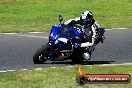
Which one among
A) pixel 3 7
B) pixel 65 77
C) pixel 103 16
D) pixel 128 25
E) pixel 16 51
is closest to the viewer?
Result: pixel 65 77

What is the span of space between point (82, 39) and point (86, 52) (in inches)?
16.3

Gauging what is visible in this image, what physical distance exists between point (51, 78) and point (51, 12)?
16719 mm

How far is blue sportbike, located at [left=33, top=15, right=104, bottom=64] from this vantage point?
13.7m

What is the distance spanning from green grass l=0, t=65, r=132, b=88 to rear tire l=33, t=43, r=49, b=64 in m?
1.01

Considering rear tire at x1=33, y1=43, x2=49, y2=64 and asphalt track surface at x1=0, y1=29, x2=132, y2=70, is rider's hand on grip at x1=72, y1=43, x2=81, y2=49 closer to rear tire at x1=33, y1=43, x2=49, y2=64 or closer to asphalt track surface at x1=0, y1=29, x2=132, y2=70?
asphalt track surface at x1=0, y1=29, x2=132, y2=70

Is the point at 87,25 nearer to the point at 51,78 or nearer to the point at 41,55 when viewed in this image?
the point at 41,55

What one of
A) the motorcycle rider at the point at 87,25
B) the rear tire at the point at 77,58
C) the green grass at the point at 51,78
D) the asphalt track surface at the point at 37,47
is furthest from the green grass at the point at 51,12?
the green grass at the point at 51,78

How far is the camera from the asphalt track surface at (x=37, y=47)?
14039mm

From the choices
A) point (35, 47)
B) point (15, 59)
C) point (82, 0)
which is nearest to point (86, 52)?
point (15, 59)

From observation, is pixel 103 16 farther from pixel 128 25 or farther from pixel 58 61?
pixel 58 61

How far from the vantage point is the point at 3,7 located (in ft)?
101

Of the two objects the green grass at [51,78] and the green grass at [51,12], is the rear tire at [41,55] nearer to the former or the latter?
the green grass at [51,78]

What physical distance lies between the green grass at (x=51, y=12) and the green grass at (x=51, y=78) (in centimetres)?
901

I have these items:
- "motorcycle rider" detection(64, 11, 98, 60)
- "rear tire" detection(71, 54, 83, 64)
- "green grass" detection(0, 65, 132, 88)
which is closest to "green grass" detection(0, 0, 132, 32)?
"rear tire" detection(71, 54, 83, 64)
